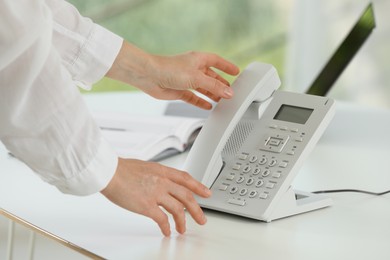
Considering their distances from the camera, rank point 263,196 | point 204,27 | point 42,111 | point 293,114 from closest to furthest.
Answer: point 42,111
point 263,196
point 293,114
point 204,27

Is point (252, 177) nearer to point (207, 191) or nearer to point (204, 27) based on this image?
point (207, 191)

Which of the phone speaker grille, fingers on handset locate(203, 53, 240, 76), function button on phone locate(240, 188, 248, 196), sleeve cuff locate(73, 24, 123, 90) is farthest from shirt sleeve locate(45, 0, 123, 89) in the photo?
function button on phone locate(240, 188, 248, 196)

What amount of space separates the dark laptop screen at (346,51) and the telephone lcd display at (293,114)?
1.90ft

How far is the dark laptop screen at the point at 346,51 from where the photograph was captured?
215 centimetres

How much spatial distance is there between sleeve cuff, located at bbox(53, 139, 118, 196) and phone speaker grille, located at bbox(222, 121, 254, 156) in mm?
347

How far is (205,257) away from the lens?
1311mm

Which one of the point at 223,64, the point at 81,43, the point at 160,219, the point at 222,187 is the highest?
the point at 223,64

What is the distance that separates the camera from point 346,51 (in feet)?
7.14

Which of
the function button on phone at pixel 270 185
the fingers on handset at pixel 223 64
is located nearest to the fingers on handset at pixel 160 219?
the function button on phone at pixel 270 185

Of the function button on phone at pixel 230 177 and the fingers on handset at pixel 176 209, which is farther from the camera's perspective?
the function button on phone at pixel 230 177

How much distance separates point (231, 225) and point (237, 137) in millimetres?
215

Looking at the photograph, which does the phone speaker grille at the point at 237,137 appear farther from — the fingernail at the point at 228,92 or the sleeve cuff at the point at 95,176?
the sleeve cuff at the point at 95,176

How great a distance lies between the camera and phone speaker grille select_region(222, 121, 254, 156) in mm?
1628

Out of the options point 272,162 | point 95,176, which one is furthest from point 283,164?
point 95,176
